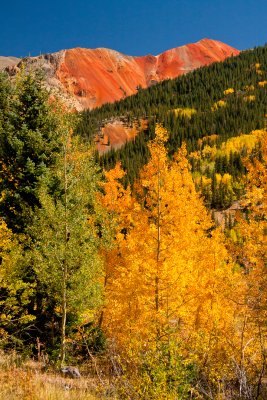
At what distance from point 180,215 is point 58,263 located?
19.2 ft

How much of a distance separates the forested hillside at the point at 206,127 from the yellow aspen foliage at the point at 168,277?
81.3 meters

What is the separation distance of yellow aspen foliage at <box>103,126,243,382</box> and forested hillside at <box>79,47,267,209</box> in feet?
267

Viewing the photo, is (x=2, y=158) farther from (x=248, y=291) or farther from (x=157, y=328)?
(x=248, y=291)

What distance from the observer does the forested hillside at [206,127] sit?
112m

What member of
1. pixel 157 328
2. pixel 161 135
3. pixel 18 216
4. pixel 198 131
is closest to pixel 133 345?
pixel 157 328

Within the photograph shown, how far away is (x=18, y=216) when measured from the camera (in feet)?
54.4

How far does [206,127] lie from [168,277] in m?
152

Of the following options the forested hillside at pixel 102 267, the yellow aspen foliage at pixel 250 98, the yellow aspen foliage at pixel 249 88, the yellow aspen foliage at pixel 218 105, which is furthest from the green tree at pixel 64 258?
the yellow aspen foliage at pixel 249 88

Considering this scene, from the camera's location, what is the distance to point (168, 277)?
1364cm

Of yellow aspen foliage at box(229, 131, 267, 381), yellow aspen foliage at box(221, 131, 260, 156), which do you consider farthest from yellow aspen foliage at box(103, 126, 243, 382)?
yellow aspen foliage at box(221, 131, 260, 156)

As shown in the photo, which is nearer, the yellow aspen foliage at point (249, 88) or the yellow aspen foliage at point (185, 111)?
the yellow aspen foliage at point (185, 111)

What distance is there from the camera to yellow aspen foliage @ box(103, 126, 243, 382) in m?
13.7

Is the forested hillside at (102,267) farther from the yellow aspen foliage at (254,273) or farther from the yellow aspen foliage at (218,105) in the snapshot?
the yellow aspen foliage at (218,105)

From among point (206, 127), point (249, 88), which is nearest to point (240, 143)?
point (206, 127)
